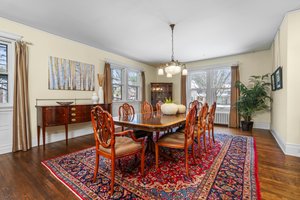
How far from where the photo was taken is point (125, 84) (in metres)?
5.49

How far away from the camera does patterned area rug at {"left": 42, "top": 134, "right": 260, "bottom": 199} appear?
5.23 feet

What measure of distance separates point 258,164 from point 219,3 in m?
2.54

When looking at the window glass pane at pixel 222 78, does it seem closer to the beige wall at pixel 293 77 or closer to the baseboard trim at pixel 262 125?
the baseboard trim at pixel 262 125

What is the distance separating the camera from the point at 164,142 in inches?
83.3

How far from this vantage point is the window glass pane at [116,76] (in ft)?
16.6

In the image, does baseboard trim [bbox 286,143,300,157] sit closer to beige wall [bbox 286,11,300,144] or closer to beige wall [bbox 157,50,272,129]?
beige wall [bbox 286,11,300,144]

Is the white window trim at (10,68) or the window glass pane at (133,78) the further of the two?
the window glass pane at (133,78)

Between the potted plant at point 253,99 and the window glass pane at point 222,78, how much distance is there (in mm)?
608

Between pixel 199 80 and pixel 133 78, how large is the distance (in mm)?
2618

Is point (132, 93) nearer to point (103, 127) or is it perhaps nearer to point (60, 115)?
point (60, 115)

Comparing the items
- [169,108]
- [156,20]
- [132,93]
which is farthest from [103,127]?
[132,93]

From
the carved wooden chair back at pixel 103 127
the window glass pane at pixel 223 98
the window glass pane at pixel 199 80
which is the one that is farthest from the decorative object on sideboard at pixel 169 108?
the window glass pane at pixel 199 80

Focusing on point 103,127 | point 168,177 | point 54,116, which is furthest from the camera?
point 54,116

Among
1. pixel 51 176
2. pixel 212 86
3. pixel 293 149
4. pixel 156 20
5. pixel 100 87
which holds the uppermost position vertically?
pixel 156 20
